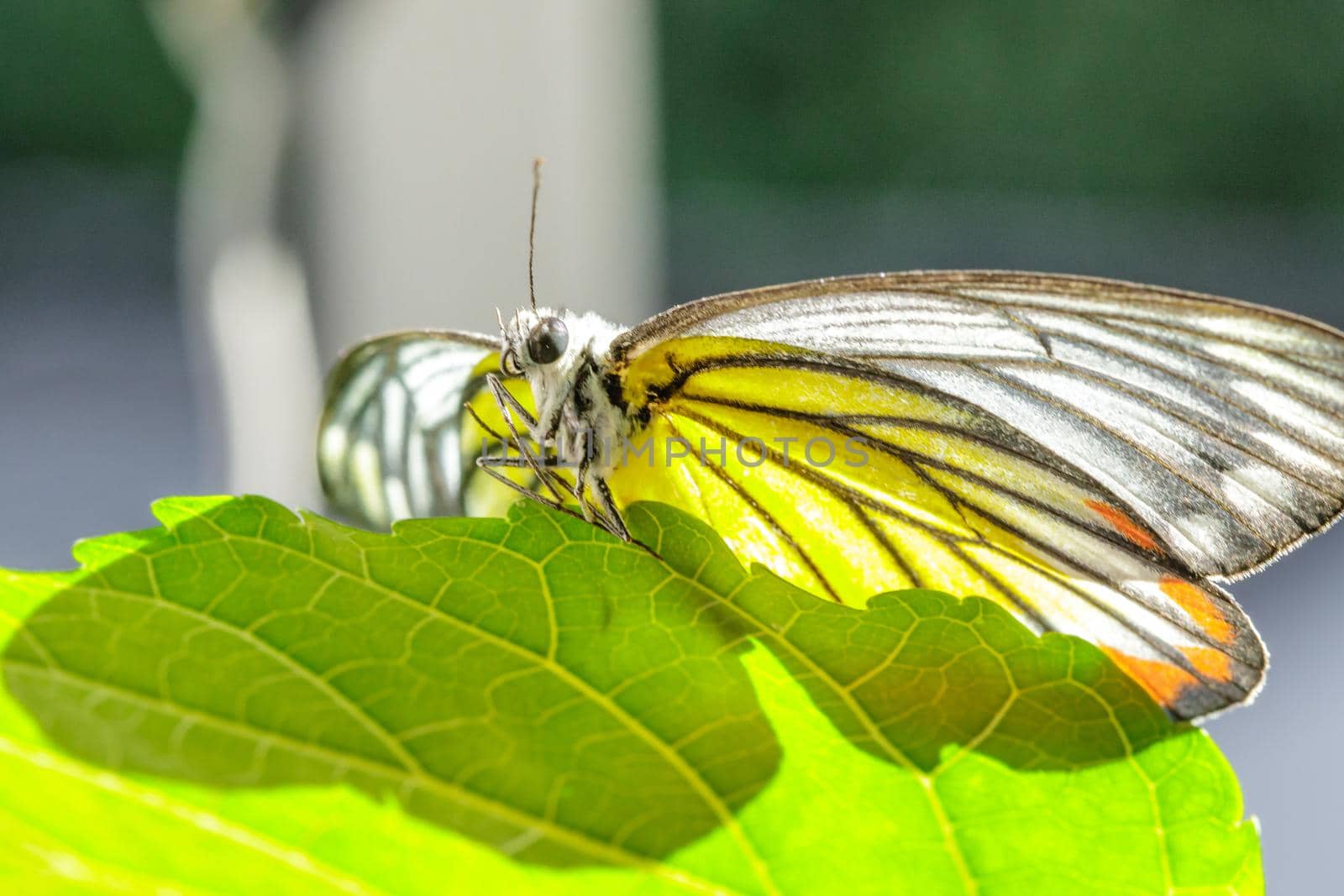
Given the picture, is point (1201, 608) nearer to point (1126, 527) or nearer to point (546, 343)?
point (1126, 527)

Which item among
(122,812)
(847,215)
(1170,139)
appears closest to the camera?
(122,812)

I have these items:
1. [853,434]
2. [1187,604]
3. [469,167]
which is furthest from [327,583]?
[469,167]

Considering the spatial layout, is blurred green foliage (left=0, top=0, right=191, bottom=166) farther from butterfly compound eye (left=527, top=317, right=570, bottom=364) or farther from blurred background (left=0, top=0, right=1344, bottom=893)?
butterfly compound eye (left=527, top=317, right=570, bottom=364)

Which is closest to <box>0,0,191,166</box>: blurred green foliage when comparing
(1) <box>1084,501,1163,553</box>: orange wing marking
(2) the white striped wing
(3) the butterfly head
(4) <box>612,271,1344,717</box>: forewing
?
(2) the white striped wing

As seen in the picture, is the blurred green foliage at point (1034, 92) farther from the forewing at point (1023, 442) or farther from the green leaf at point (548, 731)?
the green leaf at point (548, 731)

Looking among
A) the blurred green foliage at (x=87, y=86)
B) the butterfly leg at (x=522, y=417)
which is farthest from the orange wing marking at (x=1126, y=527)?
the blurred green foliage at (x=87, y=86)

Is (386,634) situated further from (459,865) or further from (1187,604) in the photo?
(1187,604)
